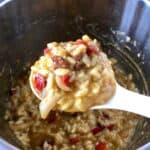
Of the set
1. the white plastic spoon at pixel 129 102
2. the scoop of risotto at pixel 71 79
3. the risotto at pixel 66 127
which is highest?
the scoop of risotto at pixel 71 79

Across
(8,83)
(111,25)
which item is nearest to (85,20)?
(111,25)

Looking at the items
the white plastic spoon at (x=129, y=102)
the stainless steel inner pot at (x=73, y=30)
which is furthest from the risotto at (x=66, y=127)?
the white plastic spoon at (x=129, y=102)

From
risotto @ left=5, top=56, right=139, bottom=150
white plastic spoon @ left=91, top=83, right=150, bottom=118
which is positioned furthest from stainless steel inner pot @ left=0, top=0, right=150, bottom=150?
white plastic spoon @ left=91, top=83, right=150, bottom=118

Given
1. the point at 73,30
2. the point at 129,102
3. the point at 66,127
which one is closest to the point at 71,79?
the point at 129,102

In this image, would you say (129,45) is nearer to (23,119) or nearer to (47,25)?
(47,25)

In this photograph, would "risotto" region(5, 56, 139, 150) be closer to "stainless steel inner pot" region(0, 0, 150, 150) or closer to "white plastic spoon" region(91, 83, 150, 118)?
"stainless steel inner pot" region(0, 0, 150, 150)

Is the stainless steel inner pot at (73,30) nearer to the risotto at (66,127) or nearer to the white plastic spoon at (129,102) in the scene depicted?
the risotto at (66,127)
